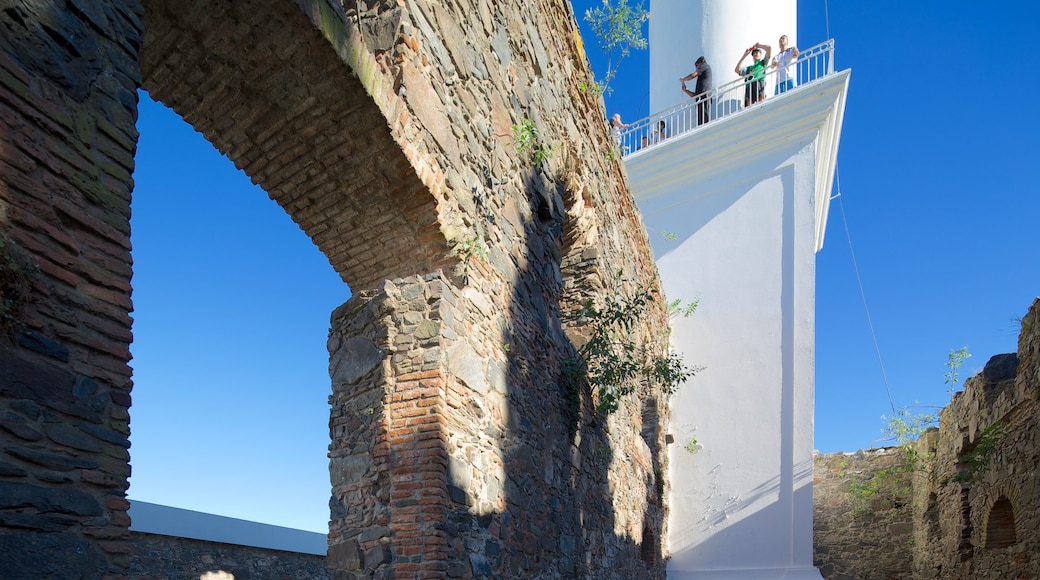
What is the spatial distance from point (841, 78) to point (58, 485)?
11082mm

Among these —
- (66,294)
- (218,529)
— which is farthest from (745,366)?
(66,294)

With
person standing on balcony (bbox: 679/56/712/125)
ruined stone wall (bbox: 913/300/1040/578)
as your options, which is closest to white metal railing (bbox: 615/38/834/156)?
person standing on balcony (bbox: 679/56/712/125)

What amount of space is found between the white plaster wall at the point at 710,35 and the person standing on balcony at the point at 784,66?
98 cm

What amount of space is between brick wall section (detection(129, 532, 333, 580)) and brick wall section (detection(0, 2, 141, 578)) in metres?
5.22

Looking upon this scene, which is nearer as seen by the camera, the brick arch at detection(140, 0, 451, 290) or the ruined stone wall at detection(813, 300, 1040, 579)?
the brick arch at detection(140, 0, 451, 290)

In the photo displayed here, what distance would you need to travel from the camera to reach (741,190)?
11.5 metres

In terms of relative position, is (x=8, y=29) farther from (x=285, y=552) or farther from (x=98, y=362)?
(x=285, y=552)

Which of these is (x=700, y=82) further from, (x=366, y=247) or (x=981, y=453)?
(x=366, y=247)

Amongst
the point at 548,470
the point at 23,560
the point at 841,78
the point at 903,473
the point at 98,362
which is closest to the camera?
the point at 23,560

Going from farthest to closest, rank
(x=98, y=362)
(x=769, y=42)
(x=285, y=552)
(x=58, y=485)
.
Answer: (x=769, y=42) → (x=285, y=552) → (x=98, y=362) → (x=58, y=485)

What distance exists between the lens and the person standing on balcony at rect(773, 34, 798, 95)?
11.8 meters

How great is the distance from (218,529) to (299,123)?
5838 millimetres

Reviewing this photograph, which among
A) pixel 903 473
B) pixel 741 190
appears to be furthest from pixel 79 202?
pixel 903 473

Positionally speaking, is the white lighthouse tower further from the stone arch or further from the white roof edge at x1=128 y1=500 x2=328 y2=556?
the white roof edge at x1=128 y1=500 x2=328 y2=556
